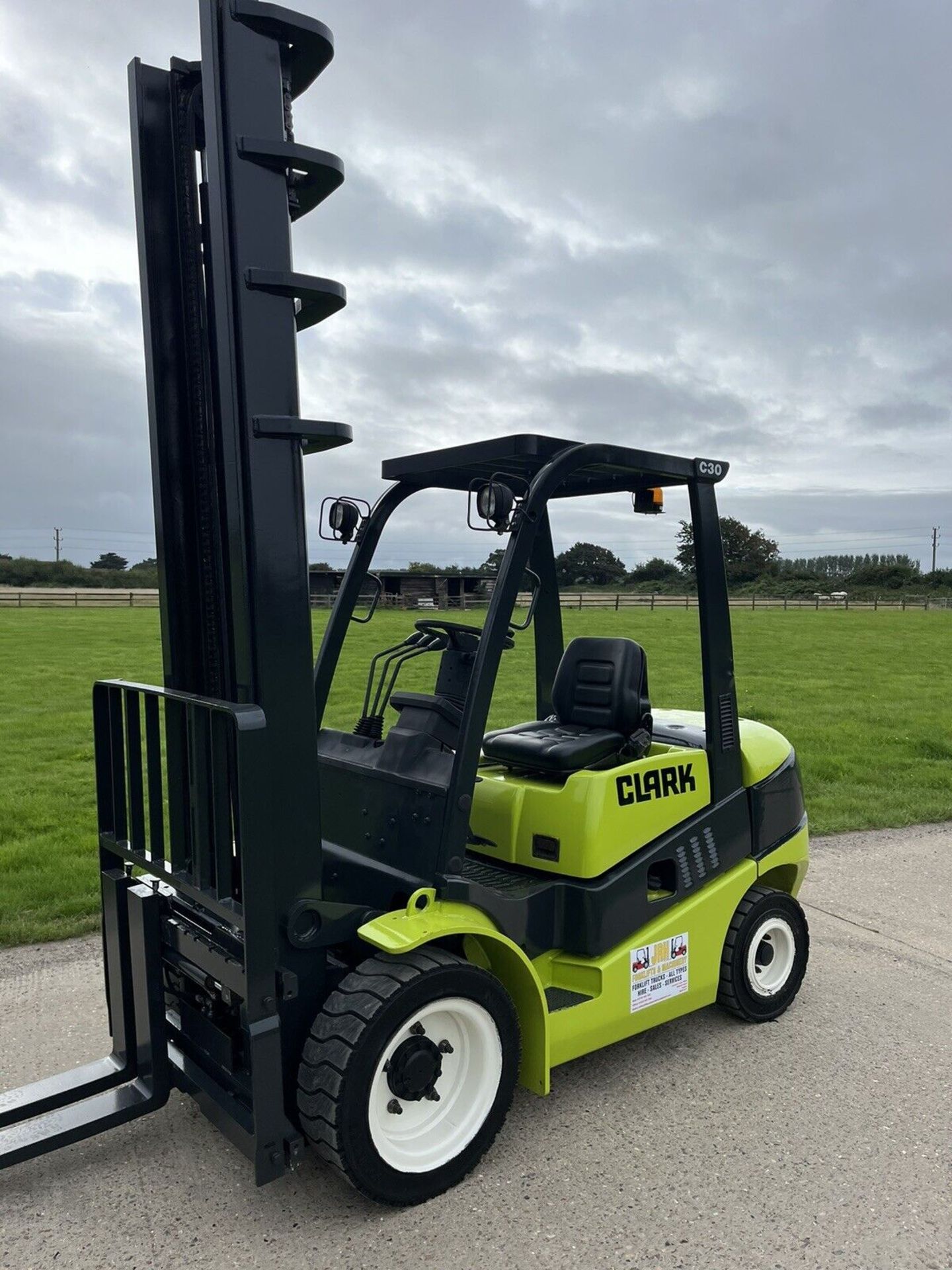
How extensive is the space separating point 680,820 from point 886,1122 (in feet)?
4.56

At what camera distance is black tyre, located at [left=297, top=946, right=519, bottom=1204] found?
3.04 meters

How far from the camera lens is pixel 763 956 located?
4.75 m

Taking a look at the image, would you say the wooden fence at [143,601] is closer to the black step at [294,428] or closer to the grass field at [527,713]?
the grass field at [527,713]

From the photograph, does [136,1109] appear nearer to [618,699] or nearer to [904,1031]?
[618,699]

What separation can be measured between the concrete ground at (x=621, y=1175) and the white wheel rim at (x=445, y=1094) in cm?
17

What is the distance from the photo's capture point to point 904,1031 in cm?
454

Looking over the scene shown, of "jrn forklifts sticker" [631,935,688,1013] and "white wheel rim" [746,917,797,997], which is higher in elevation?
"jrn forklifts sticker" [631,935,688,1013]

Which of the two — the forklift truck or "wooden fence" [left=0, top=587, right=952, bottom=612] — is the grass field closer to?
the forklift truck

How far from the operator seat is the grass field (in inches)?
47.3

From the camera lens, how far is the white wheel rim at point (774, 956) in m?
4.62

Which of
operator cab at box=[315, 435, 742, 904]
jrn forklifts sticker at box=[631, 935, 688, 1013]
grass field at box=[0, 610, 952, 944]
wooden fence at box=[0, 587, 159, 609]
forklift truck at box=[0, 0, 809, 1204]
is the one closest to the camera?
forklift truck at box=[0, 0, 809, 1204]

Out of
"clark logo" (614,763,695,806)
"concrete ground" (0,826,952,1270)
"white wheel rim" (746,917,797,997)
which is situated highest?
"clark logo" (614,763,695,806)

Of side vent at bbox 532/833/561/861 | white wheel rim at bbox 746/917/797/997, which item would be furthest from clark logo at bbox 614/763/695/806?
white wheel rim at bbox 746/917/797/997

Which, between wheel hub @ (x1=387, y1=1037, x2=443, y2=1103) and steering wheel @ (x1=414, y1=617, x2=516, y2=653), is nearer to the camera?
wheel hub @ (x1=387, y1=1037, x2=443, y2=1103)
